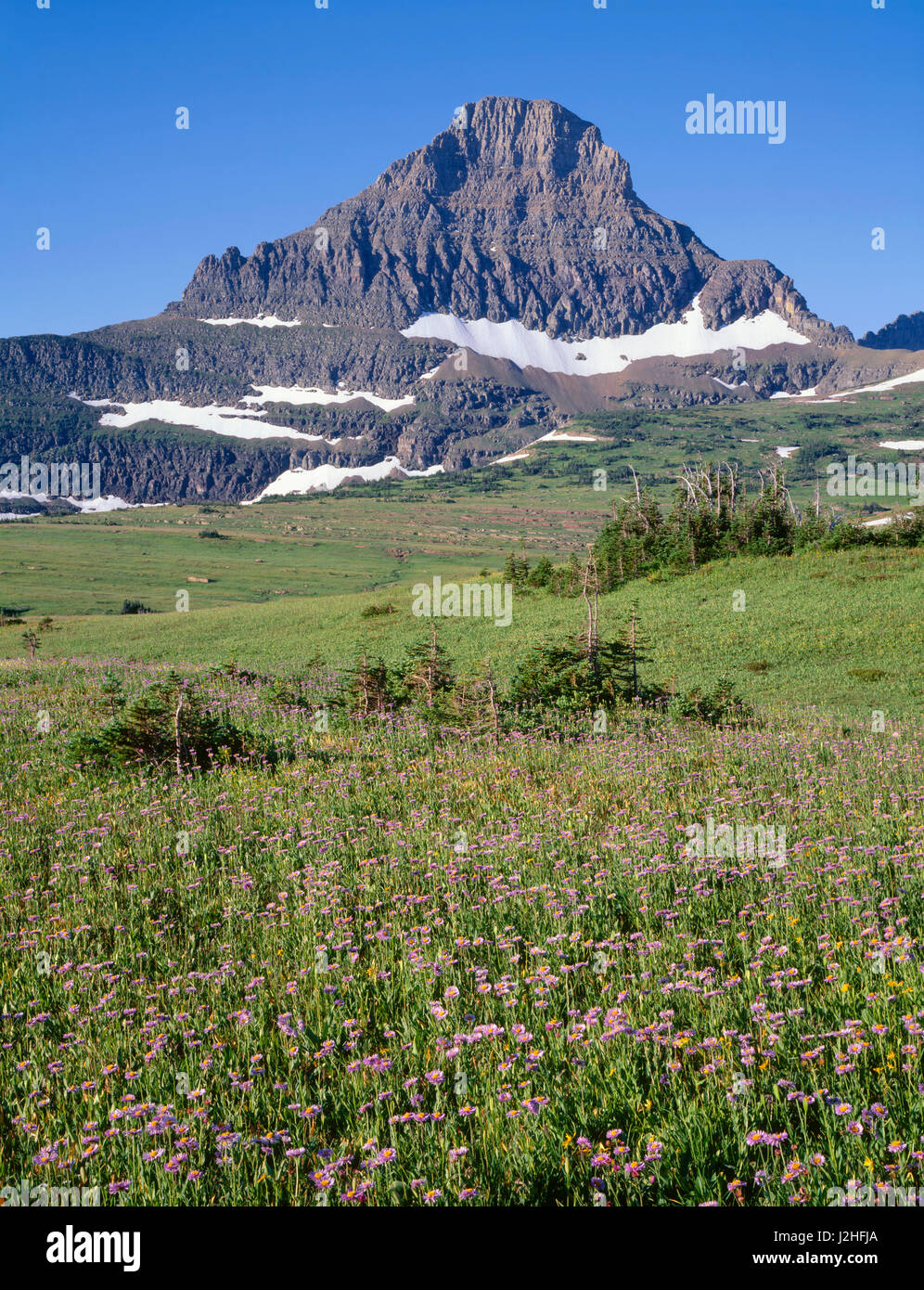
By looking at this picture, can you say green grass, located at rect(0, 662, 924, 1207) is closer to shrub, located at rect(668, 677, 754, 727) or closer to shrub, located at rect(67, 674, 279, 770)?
shrub, located at rect(67, 674, 279, 770)

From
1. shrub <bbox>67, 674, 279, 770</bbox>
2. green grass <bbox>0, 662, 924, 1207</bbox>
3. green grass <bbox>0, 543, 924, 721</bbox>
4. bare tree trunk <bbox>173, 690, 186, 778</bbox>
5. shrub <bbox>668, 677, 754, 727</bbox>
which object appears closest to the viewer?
green grass <bbox>0, 662, 924, 1207</bbox>

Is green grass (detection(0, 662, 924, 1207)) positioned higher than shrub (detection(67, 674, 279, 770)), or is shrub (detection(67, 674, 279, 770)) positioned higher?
shrub (detection(67, 674, 279, 770))

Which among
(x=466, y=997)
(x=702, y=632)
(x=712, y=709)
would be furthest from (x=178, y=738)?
(x=702, y=632)

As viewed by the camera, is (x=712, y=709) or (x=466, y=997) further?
(x=712, y=709)

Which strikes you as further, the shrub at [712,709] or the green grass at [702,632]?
the green grass at [702,632]

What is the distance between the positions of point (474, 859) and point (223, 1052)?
347cm

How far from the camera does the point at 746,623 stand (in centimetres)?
4188

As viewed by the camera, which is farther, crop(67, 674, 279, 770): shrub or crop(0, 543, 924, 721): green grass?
crop(0, 543, 924, 721): green grass

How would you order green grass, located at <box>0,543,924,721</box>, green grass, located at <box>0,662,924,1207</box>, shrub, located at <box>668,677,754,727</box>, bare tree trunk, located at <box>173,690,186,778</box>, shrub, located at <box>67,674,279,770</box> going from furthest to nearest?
1. green grass, located at <box>0,543,924,721</box>
2. shrub, located at <box>668,677,754,727</box>
3. shrub, located at <box>67,674,279,770</box>
4. bare tree trunk, located at <box>173,690,186,778</box>
5. green grass, located at <box>0,662,924,1207</box>

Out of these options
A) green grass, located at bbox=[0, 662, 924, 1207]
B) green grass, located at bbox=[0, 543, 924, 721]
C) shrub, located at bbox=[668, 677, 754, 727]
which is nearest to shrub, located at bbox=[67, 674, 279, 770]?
green grass, located at bbox=[0, 662, 924, 1207]

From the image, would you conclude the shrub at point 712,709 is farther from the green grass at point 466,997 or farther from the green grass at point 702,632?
the green grass at point 466,997

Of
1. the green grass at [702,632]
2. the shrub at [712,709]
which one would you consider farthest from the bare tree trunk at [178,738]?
the green grass at [702,632]

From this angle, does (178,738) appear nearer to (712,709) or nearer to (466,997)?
(466,997)
